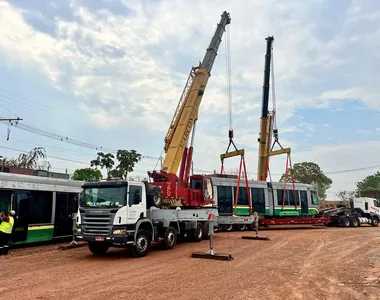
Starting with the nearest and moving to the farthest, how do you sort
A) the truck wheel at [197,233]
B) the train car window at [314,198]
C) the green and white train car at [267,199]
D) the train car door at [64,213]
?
the train car door at [64,213] < the truck wheel at [197,233] < the green and white train car at [267,199] < the train car window at [314,198]

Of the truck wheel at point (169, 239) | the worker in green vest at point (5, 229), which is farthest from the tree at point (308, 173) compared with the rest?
the worker in green vest at point (5, 229)

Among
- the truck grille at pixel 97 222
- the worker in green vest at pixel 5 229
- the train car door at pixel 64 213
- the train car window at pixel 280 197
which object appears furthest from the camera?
the train car window at pixel 280 197

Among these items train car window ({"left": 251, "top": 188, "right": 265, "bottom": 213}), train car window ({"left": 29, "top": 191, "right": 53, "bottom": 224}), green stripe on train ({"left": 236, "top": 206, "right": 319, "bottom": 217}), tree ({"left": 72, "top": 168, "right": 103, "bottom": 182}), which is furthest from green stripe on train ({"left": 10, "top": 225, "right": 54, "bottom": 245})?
tree ({"left": 72, "top": 168, "right": 103, "bottom": 182})

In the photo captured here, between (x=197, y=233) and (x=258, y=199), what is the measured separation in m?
9.28

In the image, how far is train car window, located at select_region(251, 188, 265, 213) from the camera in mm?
23906

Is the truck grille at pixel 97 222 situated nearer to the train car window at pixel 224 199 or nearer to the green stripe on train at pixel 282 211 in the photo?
the train car window at pixel 224 199

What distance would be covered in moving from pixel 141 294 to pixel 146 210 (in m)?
5.53

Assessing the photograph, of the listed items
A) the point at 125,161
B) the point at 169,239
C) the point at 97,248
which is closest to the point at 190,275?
the point at 97,248

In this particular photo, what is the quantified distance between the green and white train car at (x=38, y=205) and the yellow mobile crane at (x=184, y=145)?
3943 mm

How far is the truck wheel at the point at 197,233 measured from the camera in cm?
1579

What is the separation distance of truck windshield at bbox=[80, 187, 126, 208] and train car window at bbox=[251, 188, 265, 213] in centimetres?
1454

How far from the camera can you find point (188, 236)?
52.2 feet

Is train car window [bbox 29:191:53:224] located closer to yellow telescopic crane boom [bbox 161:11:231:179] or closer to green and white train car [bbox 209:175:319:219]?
yellow telescopic crane boom [bbox 161:11:231:179]

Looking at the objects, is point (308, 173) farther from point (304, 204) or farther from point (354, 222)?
point (304, 204)
